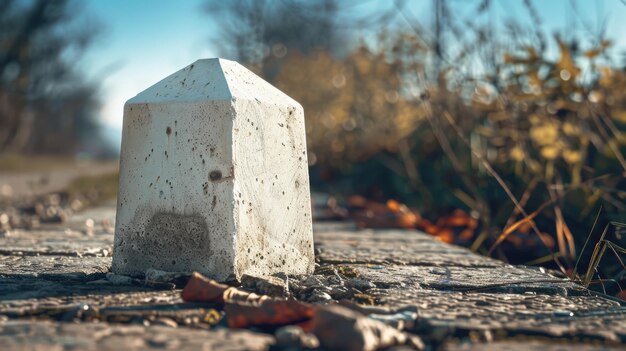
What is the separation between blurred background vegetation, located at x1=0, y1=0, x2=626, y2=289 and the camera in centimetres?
354

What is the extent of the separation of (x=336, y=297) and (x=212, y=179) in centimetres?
49

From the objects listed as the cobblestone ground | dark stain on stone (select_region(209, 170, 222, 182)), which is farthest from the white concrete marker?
the cobblestone ground

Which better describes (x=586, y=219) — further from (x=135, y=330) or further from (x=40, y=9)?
(x=40, y=9)

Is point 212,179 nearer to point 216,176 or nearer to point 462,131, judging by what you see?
point 216,176

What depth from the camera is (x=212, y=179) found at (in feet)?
6.98

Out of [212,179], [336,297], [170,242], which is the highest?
[212,179]

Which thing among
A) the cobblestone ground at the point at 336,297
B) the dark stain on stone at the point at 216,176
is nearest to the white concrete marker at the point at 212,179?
the dark stain on stone at the point at 216,176

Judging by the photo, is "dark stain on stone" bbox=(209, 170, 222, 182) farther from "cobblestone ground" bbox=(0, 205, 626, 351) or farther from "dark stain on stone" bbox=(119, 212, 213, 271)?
"cobblestone ground" bbox=(0, 205, 626, 351)

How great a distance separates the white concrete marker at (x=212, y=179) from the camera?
213 centimetres

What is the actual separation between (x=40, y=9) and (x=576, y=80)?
31.2ft

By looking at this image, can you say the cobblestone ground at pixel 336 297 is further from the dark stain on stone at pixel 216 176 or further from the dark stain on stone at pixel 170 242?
the dark stain on stone at pixel 216 176

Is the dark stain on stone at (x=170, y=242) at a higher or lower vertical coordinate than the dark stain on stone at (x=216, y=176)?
lower

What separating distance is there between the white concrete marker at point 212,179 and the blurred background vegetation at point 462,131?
36.0 inches

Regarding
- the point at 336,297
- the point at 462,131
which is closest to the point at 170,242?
the point at 336,297
